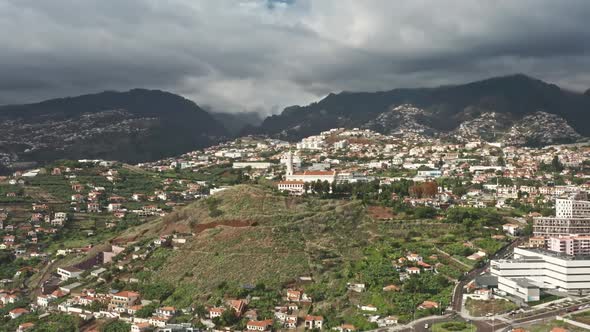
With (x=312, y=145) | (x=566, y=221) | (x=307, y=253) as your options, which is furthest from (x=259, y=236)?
(x=312, y=145)

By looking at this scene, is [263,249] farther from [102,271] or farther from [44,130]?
[44,130]

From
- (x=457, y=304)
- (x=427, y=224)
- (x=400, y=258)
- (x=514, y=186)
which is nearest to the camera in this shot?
(x=457, y=304)

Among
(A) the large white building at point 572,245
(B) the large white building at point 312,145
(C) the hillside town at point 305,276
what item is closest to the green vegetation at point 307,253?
(C) the hillside town at point 305,276

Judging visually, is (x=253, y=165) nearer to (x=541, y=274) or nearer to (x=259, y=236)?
(x=259, y=236)

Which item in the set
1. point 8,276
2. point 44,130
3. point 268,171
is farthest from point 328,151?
point 44,130

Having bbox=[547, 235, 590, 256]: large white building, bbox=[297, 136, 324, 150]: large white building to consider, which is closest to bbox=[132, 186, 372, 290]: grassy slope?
bbox=[547, 235, 590, 256]: large white building

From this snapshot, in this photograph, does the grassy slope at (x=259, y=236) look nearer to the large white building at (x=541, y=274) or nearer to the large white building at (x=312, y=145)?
the large white building at (x=541, y=274)
